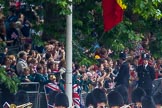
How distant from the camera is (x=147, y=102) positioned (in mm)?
22844

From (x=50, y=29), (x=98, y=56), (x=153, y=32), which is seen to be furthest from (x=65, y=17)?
(x=153, y=32)

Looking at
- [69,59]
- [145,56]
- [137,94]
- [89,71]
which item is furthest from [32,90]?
[145,56]

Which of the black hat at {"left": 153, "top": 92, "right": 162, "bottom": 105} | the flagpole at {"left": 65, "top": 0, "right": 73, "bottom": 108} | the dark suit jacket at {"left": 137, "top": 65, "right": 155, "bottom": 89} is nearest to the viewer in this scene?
the flagpole at {"left": 65, "top": 0, "right": 73, "bottom": 108}

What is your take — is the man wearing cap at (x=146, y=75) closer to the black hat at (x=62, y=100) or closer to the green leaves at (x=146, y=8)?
the black hat at (x=62, y=100)

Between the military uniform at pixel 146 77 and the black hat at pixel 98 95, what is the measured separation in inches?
68.7

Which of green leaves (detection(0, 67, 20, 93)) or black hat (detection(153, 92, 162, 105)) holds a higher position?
green leaves (detection(0, 67, 20, 93))

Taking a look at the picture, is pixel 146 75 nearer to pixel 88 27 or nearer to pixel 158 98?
pixel 158 98

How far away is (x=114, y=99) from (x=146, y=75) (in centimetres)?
243

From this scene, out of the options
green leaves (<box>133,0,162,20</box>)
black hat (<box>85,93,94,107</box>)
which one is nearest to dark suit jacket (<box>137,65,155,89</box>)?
black hat (<box>85,93,94,107</box>)

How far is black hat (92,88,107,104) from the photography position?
21.9 m

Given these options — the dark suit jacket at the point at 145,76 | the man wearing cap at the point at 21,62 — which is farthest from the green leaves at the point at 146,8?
the dark suit jacket at the point at 145,76

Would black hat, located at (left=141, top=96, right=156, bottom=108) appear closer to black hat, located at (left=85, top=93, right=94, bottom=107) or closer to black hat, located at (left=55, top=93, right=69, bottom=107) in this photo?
black hat, located at (left=85, top=93, right=94, bottom=107)

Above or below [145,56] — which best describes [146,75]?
below

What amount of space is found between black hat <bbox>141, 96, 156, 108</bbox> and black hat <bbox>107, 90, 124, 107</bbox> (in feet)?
2.23
